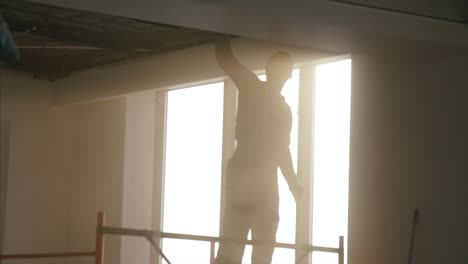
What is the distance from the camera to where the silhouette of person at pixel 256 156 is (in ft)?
15.0

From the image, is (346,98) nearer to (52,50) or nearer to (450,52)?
(450,52)

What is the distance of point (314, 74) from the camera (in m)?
6.20

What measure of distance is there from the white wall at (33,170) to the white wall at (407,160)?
4.30 metres

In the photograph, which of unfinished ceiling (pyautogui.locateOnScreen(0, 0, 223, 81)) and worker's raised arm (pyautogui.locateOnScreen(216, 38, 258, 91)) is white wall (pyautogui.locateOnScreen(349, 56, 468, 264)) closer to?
worker's raised arm (pyautogui.locateOnScreen(216, 38, 258, 91))

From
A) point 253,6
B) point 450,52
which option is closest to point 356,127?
point 450,52

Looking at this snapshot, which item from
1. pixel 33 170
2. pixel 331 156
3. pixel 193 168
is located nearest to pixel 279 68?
pixel 331 156

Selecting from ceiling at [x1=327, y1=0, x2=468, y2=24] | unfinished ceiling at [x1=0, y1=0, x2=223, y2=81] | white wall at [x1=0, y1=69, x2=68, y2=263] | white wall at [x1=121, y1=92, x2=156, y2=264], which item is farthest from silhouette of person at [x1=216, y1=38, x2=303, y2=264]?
white wall at [x1=0, y1=69, x2=68, y2=263]

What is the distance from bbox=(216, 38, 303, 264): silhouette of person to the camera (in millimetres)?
4578

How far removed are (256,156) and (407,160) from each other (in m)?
0.96

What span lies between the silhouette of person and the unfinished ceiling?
1685mm

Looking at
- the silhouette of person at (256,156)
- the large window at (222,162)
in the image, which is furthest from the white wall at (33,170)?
the silhouette of person at (256,156)

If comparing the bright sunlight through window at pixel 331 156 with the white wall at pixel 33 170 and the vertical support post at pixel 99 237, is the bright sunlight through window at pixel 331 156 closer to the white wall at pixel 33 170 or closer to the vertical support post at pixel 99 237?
the vertical support post at pixel 99 237

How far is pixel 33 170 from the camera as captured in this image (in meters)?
8.69

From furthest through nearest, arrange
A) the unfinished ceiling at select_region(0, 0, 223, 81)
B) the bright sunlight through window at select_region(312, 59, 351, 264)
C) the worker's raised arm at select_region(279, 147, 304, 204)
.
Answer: the unfinished ceiling at select_region(0, 0, 223, 81)
the bright sunlight through window at select_region(312, 59, 351, 264)
the worker's raised arm at select_region(279, 147, 304, 204)
